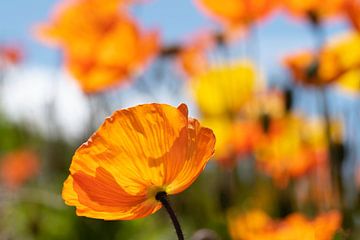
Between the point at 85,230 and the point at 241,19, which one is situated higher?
the point at 241,19

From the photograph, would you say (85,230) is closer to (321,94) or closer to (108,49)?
(108,49)

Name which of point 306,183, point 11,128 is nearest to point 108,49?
point 306,183

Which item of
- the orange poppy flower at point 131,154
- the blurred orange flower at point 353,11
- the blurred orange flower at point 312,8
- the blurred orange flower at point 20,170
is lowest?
the blurred orange flower at point 20,170

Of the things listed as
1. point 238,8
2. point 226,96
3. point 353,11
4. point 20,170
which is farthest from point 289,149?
point 20,170

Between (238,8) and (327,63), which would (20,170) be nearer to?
(238,8)

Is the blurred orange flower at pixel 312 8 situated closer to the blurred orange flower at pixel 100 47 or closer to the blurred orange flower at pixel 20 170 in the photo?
the blurred orange flower at pixel 100 47

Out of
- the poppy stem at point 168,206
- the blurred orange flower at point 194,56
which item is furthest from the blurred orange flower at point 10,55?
the poppy stem at point 168,206

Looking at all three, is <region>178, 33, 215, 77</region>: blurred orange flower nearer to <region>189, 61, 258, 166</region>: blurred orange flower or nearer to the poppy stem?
<region>189, 61, 258, 166</region>: blurred orange flower
